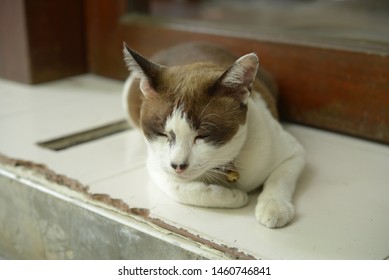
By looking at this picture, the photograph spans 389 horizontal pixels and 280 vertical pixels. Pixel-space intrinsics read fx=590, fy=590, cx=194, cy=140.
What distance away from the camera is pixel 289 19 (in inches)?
118

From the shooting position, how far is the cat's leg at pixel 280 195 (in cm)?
131

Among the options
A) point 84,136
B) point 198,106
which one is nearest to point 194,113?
point 198,106

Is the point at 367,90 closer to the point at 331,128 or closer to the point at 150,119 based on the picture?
the point at 331,128

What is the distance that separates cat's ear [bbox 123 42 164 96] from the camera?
128cm

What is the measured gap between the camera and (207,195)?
137cm

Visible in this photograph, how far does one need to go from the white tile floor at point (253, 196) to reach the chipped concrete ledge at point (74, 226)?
0.04 meters

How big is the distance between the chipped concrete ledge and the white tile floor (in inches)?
1.4

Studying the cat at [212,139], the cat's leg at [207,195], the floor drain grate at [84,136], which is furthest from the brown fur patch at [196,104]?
the floor drain grate at [84,136]

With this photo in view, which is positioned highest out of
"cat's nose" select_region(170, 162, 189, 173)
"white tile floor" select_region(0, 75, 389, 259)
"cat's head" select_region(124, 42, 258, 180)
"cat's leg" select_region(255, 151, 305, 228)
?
"cat's head" select_region(124, 42, 258, 180)

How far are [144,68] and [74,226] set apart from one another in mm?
459

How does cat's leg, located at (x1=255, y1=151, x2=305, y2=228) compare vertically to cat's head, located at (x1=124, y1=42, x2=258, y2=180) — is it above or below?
below

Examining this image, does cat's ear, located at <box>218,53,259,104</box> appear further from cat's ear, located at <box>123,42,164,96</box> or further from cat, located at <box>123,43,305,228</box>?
cat's ear, located at <box>123,42,164,96</box>

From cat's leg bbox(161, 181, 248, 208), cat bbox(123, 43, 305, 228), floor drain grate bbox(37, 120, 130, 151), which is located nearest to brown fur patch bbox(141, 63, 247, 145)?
cat bbox(123, 43, 305, 228)

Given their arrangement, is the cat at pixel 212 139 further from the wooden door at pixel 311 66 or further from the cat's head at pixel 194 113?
the wooden door at pixel 311 66
